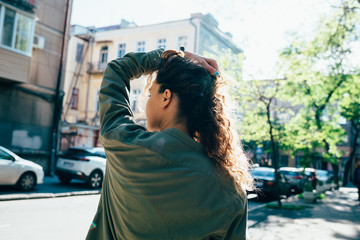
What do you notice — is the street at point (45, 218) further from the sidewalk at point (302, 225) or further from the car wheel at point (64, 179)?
the car wheel at point (64, 179)

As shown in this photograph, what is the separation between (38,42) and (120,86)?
17756 mm

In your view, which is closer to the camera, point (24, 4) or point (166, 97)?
point (166, 97)

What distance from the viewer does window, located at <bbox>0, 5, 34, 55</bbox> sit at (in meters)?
15.1

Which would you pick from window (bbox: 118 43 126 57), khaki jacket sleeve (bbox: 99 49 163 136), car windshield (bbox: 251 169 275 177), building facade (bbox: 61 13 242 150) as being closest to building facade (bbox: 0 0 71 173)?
building facade (bbox: 61 13 242 150)

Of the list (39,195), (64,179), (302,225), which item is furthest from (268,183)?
(39,195)

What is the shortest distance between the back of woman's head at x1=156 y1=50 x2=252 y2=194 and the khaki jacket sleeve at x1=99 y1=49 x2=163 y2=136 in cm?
11

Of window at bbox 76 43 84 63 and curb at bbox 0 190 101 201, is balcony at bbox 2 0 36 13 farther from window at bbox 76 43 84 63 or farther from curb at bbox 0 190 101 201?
window at bbox 76 43 84 63

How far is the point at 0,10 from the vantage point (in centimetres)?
1492

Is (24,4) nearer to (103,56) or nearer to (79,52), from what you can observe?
(103,56)

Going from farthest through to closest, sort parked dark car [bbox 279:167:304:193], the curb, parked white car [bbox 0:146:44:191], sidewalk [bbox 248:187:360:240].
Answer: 1. parked dark car [bbox 279:167:304:193]
2. parked white car [bbox 0:146:44:191]
3. the curb
4. sidewalk [bbox 248:187:360:240]

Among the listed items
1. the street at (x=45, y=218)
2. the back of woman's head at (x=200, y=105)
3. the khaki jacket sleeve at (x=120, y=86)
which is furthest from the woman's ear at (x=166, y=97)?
the street at (x=45, y=218)

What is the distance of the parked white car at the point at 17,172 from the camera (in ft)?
36.1

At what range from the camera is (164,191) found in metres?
1.07

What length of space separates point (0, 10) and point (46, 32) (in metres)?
2.99
